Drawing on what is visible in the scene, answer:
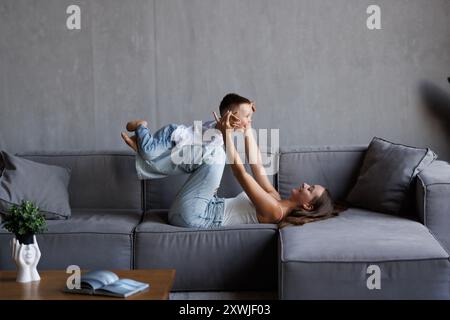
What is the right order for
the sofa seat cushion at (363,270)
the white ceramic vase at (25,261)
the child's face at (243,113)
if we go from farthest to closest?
the child's face at (243,113) → the sofa seat cushion at (363,270) → the white ceramic vase at (25,261)

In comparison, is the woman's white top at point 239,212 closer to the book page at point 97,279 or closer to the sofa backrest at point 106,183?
the sofa backrest at point 106,183

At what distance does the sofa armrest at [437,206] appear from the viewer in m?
3.30

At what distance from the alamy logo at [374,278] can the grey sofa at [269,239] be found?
0.05 ft

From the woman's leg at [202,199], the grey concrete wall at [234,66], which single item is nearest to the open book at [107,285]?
the woman's leg at [202,199]

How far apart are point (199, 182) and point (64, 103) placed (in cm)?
138

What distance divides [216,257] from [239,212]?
31 cm

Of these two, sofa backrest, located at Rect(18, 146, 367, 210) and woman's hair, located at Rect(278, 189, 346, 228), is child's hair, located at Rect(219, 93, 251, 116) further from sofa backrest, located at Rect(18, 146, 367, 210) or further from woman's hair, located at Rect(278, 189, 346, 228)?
woman's hair, located at Rect(278, 189, 346, 228)

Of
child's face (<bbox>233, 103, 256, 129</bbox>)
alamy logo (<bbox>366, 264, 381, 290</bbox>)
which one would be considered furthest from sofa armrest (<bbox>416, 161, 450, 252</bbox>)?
child's face (<bbox>233, 103, 256, 129</bbox>)

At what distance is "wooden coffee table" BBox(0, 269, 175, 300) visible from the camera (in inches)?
96.0

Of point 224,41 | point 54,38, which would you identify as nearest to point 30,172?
point 54,38

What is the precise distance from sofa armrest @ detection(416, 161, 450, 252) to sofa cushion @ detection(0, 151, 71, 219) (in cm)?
189

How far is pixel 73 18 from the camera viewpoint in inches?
170

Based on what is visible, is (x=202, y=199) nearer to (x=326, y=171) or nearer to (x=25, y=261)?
(x=326, y=171)

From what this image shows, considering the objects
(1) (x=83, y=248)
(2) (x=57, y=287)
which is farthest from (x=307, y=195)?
(2) (x=57, y=287)
